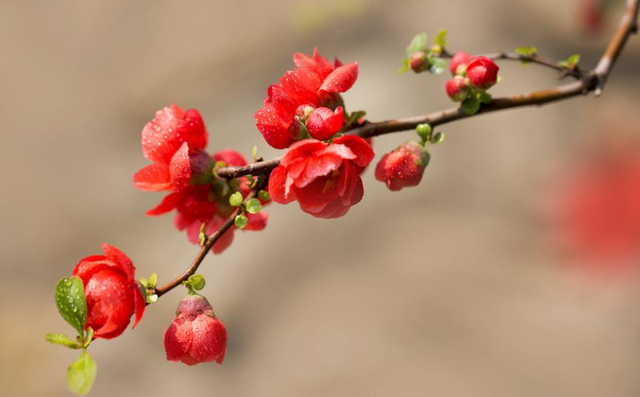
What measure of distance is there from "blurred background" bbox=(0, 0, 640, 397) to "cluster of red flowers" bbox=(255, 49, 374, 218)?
1.18m

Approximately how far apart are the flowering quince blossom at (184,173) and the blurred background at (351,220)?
3.91ft

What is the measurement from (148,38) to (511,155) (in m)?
1.59

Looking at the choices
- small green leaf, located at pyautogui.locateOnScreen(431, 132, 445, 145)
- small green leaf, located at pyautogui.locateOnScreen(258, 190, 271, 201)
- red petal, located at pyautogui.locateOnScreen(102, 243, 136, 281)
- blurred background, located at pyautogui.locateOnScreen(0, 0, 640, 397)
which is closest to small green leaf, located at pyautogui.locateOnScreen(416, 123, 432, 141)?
small green leaf, located at pyautogui.locateOnScreen(431, 132, 445, 145)

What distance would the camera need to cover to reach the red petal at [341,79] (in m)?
0.46

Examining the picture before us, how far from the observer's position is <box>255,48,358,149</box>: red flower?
436 millimetres

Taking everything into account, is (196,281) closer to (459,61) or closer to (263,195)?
(263,195)

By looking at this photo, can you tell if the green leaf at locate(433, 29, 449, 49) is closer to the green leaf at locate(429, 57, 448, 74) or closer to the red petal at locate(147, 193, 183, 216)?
the green leaf at locate(429, 57, 448, 74)

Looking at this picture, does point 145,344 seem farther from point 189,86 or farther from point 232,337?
point 189,86

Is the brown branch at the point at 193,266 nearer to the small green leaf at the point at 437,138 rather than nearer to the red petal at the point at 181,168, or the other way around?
the red petal at the point at 181,168

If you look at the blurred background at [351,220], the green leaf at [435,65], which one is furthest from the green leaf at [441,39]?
the blurred background at [351,220]

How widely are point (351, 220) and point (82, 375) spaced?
1726 mm

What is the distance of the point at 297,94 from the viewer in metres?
0.47

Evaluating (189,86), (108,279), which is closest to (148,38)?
(189,86)

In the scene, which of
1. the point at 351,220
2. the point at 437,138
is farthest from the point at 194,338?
the point at 351,220
